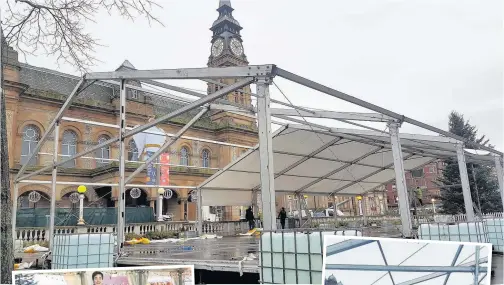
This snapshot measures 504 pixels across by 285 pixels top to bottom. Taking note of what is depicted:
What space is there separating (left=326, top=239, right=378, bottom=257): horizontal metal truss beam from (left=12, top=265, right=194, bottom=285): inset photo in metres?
1.28

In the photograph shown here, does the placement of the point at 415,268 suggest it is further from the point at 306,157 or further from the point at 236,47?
the point at 236,47

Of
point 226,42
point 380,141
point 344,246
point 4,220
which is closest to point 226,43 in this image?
point 226,42

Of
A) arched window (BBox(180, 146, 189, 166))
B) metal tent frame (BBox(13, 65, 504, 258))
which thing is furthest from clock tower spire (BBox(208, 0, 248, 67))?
metal tent frame (BBox(13, 65, 504, 258))

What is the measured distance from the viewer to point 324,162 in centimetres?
1557

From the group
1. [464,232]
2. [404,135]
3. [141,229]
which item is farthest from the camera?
[141,229]

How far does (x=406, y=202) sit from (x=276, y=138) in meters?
4.37

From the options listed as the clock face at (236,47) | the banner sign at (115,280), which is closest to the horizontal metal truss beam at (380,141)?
the banner sign at (115,280)

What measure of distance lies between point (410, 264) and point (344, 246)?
479 millimetres

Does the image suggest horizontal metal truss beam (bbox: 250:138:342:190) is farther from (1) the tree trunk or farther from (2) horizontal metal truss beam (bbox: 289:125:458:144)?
(1) the tree trunk

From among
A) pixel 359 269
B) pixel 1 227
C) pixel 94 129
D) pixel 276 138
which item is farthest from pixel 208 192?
pixel 94 129

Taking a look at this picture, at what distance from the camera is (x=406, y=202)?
10008 millimetres

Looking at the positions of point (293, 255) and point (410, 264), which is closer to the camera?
point (410, 264)

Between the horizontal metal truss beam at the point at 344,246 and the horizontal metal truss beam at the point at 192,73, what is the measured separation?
3.49m

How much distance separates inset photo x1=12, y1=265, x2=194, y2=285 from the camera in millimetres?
3088
